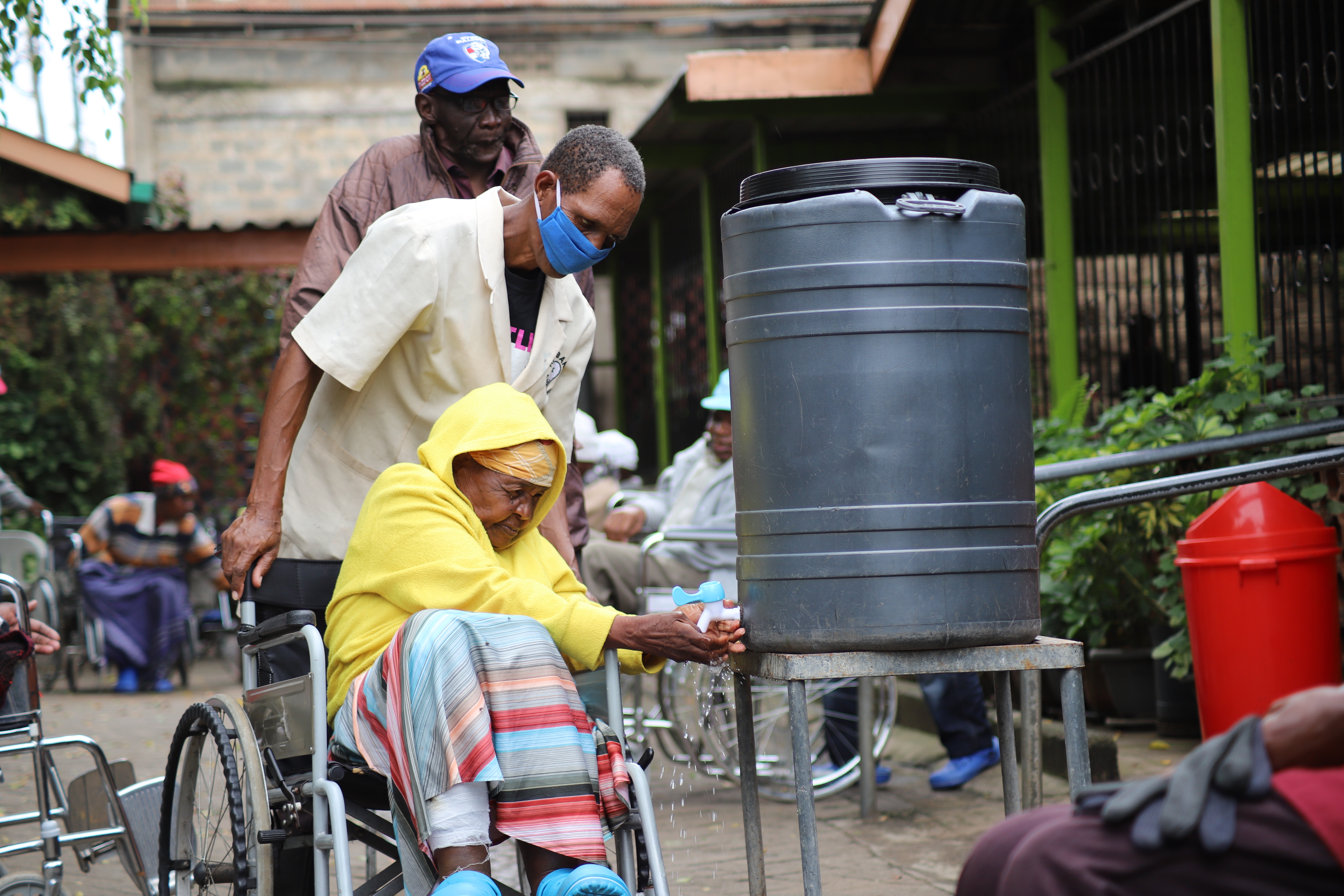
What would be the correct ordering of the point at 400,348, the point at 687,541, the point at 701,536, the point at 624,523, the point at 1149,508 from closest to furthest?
the point at 400,348
the point at 1149,508
the point at 701,536
the point at 687,541
the point at 624,523

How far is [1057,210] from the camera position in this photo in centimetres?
677

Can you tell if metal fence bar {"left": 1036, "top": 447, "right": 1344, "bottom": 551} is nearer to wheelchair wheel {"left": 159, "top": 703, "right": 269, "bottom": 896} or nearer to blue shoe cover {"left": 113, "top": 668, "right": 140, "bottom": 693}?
wheelchair wheel {"left": 159, "top": 703, "right": 269, "bottom": 896}

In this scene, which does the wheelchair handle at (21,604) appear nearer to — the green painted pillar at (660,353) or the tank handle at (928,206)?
the tank handle at (928,206)

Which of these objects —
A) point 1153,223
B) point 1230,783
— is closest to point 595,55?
point 1153,223

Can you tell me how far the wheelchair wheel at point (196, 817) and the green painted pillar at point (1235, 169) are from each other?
3.85 m

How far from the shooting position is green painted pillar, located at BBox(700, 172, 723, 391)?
9.85m

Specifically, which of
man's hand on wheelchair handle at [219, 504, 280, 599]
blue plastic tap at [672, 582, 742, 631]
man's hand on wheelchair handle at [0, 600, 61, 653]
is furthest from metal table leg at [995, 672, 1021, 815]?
man's hand on wheelchair handle at [0, 600, 61, 653]

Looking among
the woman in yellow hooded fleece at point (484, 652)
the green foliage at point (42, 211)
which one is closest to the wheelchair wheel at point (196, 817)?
the woman in yellow hooded fleece at point (484, 652)

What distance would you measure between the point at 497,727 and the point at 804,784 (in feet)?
1.92

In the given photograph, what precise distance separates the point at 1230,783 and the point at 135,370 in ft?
47.0

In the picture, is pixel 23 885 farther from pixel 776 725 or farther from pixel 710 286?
pixel 710 286

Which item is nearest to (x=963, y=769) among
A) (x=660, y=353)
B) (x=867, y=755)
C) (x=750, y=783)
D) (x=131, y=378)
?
(x=867, y=755)

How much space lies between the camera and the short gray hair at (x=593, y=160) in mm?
3117

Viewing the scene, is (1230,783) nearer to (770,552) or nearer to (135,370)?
(770,552)
